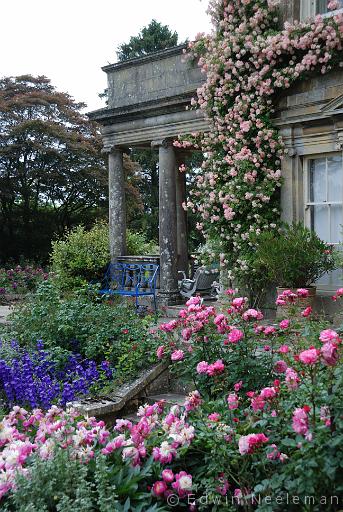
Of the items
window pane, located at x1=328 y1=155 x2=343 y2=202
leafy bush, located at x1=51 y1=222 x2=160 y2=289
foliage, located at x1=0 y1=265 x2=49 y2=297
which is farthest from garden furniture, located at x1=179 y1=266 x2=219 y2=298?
foliage, located at x1=0 y1=265 x2=49 y2=297

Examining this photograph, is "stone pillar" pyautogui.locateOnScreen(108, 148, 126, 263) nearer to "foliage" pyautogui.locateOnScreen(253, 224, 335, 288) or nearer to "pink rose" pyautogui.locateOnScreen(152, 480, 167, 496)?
"foliage" pyautogui.locateOnScreen(253, 224, 335, 288)

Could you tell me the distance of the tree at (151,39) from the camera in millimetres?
29656

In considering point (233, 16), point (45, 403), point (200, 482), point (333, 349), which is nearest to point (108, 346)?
point (45, 403)

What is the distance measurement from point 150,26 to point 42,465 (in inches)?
1171

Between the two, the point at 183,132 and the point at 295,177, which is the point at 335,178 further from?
the point at 183,132

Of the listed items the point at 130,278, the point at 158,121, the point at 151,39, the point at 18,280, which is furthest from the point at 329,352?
the point at 151,39

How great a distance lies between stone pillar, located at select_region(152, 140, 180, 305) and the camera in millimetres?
11570

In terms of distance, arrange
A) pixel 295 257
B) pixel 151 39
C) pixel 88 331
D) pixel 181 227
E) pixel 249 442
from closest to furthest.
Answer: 1. pixel 249 442
2. pixel 88 331
3. pixel 295 257
4. pixel 181 227
5. pixel 151 39

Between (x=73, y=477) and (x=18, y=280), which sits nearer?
(x=73, y=477)

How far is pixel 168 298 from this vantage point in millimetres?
11477

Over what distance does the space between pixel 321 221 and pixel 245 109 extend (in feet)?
6.74

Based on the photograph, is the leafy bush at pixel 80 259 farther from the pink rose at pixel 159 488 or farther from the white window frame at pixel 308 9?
the pink rose at pixel 159 488

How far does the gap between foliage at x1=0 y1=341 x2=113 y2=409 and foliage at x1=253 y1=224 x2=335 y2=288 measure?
3064 millimetres

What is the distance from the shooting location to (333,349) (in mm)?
2801
